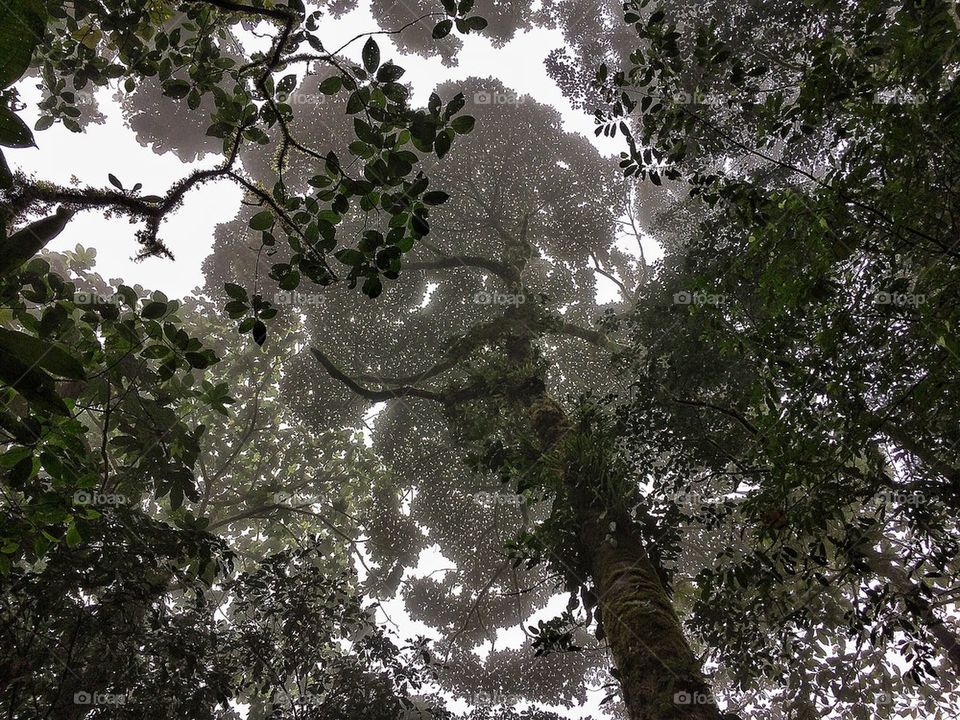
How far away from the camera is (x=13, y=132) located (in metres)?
1.81

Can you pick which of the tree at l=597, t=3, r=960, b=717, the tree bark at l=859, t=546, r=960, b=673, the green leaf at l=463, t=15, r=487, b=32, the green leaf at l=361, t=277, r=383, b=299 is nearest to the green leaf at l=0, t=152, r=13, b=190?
the green leaf at l=361, t=277, r=383, b=299

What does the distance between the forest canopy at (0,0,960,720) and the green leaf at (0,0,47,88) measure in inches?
0.6

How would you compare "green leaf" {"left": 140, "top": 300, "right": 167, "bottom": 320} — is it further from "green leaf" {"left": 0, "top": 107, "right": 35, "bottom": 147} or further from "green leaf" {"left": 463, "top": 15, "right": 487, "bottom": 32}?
"green leaf" {"left": 463, "top": 15, "right": 487, "bottom": 32}

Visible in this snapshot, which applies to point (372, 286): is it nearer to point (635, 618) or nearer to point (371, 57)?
point (371, 57)

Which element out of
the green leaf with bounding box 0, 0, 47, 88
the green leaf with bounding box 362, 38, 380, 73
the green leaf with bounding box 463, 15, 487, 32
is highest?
the green leaf with bounding box 463, 15, 487, 32

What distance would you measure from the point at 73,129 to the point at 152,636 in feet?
13.7

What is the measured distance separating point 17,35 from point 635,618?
499cm

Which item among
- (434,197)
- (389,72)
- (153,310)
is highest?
(389,72)

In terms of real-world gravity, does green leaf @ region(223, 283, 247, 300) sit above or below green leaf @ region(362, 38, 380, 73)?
below

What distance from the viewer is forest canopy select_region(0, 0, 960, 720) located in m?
2.44

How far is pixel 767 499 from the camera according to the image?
365cm

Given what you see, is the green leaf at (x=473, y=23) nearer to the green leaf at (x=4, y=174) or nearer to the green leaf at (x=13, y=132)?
the green leaf at (x=13, y=132)

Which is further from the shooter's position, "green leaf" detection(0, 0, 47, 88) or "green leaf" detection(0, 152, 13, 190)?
"green leaf" detection(0, 152, 13, 190)

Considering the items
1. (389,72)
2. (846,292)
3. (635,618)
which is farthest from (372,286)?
(635,618)
